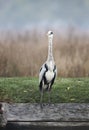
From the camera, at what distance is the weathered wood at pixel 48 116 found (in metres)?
10.2

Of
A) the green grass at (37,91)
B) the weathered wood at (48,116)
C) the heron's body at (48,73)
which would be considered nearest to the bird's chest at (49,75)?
the heron's body at (48,73)

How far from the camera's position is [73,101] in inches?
476

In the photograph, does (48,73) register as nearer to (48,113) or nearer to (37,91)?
(37,91)

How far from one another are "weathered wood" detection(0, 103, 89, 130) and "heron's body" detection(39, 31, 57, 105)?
110 centimetres

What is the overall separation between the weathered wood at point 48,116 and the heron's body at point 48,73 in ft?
3.61

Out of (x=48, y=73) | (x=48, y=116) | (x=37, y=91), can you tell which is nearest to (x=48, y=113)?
(x=48, y=116)

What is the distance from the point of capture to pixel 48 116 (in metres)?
10.5

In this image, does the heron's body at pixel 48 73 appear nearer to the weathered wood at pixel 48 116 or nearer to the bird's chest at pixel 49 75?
the bird's chest at pixel 49 75

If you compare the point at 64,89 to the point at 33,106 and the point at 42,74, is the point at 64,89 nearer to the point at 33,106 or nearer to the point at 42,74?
the point at 42,74

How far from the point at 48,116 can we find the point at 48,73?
5.48ft

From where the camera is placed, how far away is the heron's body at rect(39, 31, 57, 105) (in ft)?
38.9

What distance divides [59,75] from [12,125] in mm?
5152

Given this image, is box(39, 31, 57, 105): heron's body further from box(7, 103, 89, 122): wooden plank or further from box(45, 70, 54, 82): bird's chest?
box(7, 103, 89, 122): wooden plank

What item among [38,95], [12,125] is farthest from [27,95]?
[12,125]
